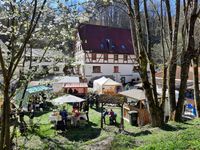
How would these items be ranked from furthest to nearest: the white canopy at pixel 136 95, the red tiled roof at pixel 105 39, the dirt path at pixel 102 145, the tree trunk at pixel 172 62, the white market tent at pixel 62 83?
1. the red tiled roof at pixel 105 39
2. the white market tent at pixel 62 83
3. the white canopy at pixel 136 95
4. the tree trunk at pixel 172 62
5. the dirt path at pixel 102 145

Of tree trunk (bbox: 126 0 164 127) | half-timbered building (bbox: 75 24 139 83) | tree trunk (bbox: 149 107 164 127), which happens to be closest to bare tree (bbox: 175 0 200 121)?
tree trunk (bbox: 149 107 164 127)

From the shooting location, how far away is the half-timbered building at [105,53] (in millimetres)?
44875

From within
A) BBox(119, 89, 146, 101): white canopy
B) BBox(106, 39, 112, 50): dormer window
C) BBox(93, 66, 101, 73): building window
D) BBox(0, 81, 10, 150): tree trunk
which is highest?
BBox(106, 39, 112, 50): dormer window

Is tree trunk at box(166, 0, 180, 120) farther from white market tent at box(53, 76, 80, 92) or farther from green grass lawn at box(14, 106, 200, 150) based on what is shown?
white market tent at box(53, 76, 80, 92)

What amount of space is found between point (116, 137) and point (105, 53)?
35.3 meters

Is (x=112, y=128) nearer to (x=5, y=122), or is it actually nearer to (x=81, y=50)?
(x=5, y=122)

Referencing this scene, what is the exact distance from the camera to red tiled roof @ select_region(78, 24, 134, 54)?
4562 cm

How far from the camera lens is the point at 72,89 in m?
30.1

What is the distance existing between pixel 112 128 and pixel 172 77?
5.03m

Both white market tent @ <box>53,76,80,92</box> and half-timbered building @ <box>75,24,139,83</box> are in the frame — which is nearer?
white market tent @ <box>53,76,80,92</box>

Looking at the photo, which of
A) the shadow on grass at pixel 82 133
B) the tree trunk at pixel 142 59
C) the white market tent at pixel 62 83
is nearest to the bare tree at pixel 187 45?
the tree trunk at pixel 142 59

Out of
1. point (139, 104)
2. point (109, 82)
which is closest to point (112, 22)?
point (109, 82)

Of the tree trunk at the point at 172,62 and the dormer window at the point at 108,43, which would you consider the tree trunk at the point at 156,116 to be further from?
the dormer window at the point at 108,43

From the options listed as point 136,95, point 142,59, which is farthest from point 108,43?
point 142,59
